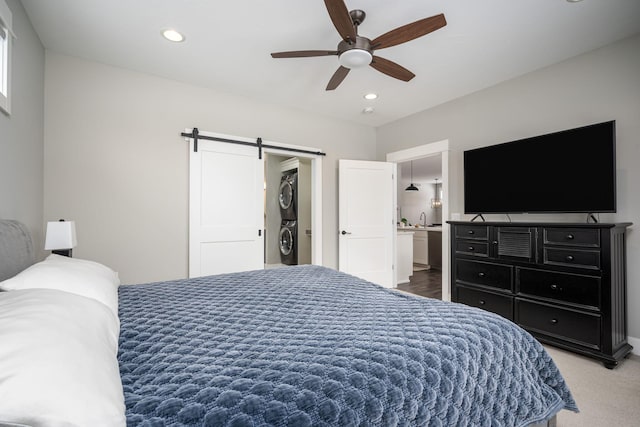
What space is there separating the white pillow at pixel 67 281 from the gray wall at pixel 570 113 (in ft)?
12.1

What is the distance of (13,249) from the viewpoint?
1.56 metres

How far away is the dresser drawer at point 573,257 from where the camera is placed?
7.79 feet

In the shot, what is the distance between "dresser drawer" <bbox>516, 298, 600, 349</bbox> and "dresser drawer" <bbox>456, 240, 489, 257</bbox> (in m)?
0.54

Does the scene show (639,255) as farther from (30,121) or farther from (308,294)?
(30,121)

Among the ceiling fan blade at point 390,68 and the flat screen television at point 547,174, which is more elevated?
the ceiling fan blade at point 390,68

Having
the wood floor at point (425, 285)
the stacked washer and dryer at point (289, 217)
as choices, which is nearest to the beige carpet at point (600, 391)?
the wood floor at point (425, 285)

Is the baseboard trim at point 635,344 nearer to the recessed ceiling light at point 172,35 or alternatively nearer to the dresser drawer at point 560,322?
the dresser drawer at point 560,322

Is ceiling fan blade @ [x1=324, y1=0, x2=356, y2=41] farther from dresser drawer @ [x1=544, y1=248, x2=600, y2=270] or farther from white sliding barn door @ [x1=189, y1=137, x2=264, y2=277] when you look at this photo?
dresser drawer @ [x1=544, y1=248, x2=600, y2=270]

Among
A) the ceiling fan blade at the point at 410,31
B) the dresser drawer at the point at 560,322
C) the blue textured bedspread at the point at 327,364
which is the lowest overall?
the dresser drawer at the point at 560,322

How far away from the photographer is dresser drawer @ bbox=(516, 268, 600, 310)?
238 cm

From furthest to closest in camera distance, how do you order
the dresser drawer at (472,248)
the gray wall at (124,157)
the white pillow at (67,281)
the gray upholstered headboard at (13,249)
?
1. the dresser drawer at (472,248)
2. the gray wall at (124,157)
3. the gray upholstered headboard at (13,249)
4. the white pillow at (67,281)

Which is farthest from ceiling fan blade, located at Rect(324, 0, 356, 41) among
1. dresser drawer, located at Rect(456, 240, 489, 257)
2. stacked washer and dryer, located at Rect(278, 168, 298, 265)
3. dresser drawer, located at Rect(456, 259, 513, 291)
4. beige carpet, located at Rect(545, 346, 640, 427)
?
stacked washer and dryer, located at Rect(278, 168, 298, 265)

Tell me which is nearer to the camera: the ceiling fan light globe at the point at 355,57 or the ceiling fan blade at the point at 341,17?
the ceiling fan blade at the point at 341,17

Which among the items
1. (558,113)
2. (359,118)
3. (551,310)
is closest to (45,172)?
(359,118)
